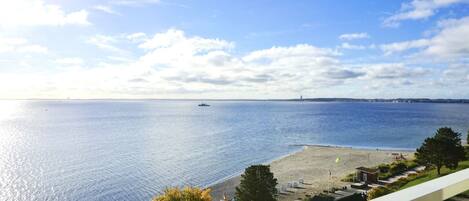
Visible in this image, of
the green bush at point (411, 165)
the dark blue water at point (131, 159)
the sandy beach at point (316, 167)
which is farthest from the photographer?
the green bush at point (411, 165)

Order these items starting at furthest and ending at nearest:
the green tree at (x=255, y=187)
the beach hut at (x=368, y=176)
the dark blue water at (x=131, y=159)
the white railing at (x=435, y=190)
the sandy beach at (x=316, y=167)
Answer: the dark blue water at (x=131, y=159) < the sandy beach at (x=316, y=167) < the beach hut at (x=368, y=176) < the green tree at (x=255, y=187) < the white railing at (x=435, y=190)

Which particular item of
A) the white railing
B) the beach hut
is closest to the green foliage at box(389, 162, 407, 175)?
the beach hut

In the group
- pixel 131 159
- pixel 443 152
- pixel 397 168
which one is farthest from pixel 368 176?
pixel 131 159

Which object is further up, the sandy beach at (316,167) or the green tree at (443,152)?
the green tree at (443,152)

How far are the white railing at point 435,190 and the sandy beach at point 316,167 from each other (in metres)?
39.3

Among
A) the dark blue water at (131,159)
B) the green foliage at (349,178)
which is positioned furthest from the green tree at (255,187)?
the green foliage at (349,178)

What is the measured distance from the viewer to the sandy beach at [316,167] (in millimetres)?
45844

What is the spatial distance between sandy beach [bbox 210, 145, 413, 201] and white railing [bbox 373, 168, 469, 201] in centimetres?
3935

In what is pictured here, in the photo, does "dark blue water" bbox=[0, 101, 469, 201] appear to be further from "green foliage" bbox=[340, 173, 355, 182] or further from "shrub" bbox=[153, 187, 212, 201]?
"shrub" bbox=[153, 187, 212, 201]

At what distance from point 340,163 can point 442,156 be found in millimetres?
25479

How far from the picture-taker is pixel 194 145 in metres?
86.7

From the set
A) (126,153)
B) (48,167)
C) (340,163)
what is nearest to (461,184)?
(340,163)

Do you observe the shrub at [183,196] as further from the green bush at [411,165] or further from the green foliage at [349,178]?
the green bush at [411,165]

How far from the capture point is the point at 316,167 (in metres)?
59.7
